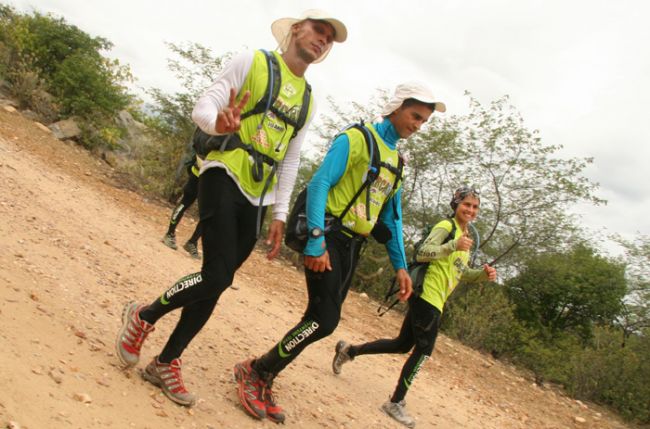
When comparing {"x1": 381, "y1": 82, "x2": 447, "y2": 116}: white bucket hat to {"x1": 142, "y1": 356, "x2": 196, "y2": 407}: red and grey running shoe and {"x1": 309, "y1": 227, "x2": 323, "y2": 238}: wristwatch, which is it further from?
{"x1": 142, "y1": 356, "x2": 196, "y2": 407}: red and grey running shoe

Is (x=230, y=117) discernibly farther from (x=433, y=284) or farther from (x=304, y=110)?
(x=433, y=284)

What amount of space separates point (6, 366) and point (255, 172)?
5.24 feet

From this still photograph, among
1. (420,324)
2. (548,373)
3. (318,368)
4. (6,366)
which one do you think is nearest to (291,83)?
(6,366)

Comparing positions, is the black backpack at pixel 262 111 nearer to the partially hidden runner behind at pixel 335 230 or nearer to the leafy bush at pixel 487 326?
the partially hidden runner behind at pixel 335 230

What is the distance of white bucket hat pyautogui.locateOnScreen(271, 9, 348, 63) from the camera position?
3.34 m

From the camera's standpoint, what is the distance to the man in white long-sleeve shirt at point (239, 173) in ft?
10.6

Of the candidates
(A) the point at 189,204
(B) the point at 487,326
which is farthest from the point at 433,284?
(B) the point at 487,326

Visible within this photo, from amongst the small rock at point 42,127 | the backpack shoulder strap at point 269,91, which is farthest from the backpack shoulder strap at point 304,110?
the small rock at point 42,127

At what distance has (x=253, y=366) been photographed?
151 inches

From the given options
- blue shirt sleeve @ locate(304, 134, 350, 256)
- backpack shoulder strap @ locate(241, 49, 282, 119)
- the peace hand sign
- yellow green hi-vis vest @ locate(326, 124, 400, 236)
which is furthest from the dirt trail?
backpack shoulder strap @ locate(241, 49, 282, 119)

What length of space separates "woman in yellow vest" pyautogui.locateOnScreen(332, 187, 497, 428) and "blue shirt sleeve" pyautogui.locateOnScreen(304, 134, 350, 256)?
1.57m

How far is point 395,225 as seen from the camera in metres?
4.29

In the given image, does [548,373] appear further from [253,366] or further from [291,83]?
[291,83]

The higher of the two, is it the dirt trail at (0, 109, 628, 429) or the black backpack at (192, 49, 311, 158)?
the black backpack at (192, 49, 311, 158)
